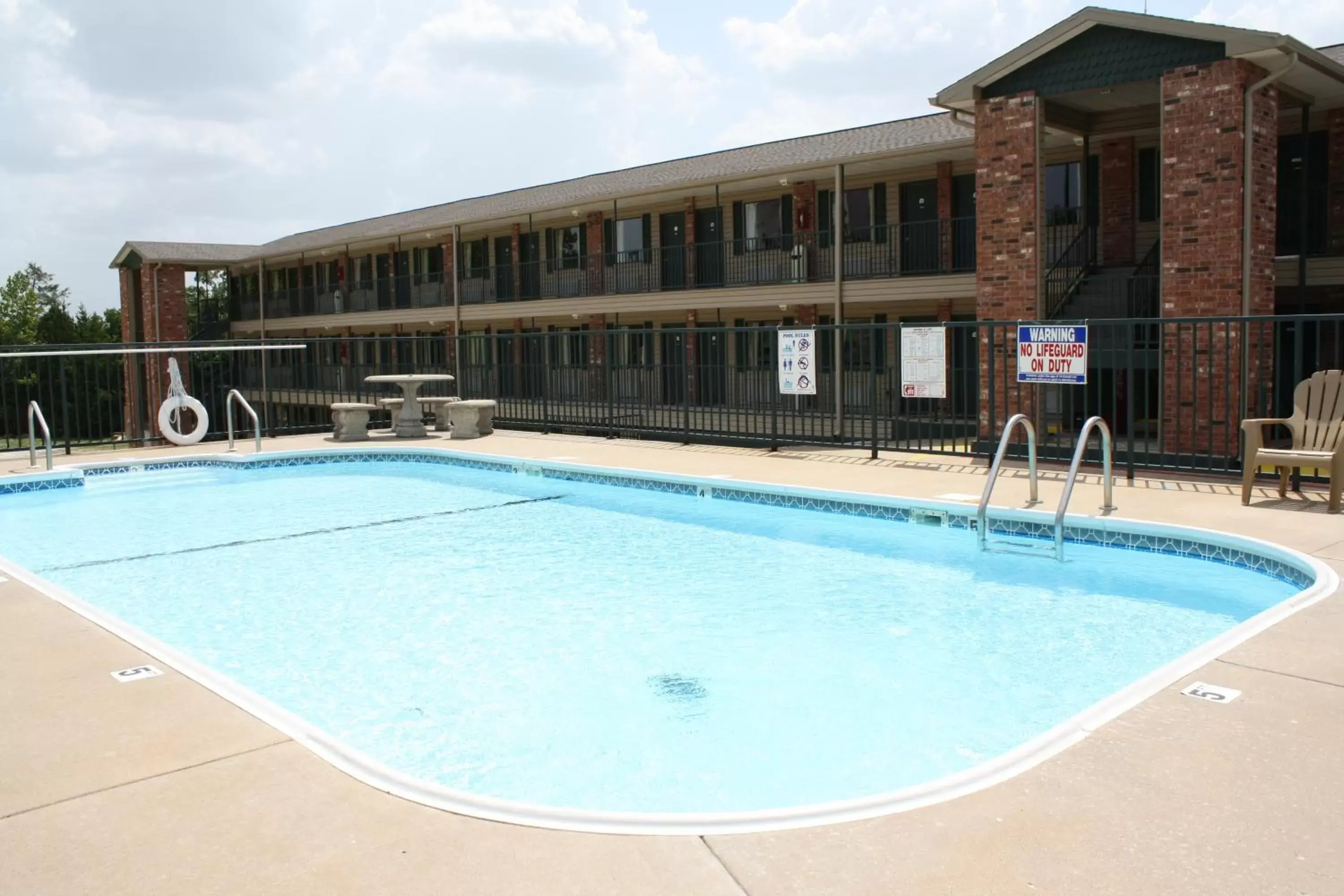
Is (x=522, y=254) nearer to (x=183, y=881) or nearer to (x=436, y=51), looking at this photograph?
(x=436, y=51)

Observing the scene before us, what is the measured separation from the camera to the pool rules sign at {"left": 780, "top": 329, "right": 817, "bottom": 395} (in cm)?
1314

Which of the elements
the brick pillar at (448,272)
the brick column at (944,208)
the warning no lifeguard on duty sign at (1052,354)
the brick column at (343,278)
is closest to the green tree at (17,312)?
the brick column at (343,278)

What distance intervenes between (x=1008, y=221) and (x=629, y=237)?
14.6 m

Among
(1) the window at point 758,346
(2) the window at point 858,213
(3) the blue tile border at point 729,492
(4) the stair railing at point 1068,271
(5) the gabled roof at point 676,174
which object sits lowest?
(3) the blue tile border at point 729,492

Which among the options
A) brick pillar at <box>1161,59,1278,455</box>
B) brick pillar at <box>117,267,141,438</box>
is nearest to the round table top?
brick pillar at <box>1161,59,1278,455</box>

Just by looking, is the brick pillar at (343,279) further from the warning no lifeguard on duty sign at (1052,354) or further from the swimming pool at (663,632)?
the warning no lifeguard on duty sign at (1052,354)

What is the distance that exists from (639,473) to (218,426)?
12.3 m

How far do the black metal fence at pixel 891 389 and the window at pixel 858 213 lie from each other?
2115mm

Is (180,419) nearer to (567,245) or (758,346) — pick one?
(758,346)

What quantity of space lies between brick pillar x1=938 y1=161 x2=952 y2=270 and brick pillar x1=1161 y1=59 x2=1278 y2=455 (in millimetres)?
7051

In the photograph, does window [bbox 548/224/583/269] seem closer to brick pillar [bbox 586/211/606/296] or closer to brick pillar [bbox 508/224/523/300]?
brick pillar [bbox 508/224/523/300]

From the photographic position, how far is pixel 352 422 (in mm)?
17328

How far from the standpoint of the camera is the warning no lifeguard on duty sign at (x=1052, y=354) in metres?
10.7

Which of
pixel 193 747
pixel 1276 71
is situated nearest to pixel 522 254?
pixel 1276 71
